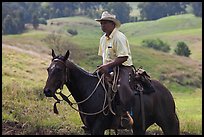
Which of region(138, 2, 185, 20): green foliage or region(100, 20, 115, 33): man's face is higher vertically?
region(100, 20, 115, 33): man's face

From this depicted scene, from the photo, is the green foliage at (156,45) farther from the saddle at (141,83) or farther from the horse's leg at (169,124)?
the saddle at (141,83)

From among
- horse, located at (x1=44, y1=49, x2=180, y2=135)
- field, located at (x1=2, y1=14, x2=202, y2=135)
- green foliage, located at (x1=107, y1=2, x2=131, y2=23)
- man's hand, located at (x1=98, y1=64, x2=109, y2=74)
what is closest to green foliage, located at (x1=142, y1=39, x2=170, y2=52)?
field, located at (x1=2, y1=14, x2=202, y2=135)

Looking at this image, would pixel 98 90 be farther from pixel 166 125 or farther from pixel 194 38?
pixel 194 38

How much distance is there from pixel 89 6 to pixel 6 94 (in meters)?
111

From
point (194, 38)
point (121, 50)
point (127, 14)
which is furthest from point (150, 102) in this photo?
point (127, 14)

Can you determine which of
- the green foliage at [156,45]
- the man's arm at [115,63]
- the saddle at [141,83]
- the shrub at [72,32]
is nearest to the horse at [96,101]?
the saddle at [141,83]

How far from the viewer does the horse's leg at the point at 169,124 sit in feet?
A: 32.2

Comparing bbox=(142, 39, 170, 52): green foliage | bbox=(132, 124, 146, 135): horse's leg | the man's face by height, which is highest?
the man's face

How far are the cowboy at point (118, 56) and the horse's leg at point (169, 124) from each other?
104 centimetres

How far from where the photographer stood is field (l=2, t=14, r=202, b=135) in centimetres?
1695

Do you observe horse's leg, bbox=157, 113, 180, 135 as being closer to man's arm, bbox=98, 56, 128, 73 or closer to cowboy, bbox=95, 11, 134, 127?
cowboy, bbox=95, 11, 134, 127

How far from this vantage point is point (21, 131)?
15656 mm

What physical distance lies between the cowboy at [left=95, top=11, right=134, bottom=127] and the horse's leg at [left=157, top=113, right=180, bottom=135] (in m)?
1.04

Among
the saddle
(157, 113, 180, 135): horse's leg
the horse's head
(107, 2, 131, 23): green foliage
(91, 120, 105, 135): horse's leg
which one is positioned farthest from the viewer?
(107, 2, 131, 23): green foliage
